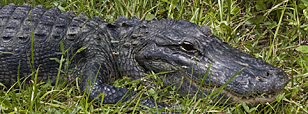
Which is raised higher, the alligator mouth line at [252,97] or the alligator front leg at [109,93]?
the alligator mouth line at [252,97]

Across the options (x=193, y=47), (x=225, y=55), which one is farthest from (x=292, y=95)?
(x=193, y=47)

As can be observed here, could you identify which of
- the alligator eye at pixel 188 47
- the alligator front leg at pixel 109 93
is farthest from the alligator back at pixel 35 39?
the alligator eye at pixel 188 47

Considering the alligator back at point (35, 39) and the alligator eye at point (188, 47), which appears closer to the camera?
the alligator eye at point (188, 47)

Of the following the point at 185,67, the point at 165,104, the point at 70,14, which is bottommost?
the point at 165,104

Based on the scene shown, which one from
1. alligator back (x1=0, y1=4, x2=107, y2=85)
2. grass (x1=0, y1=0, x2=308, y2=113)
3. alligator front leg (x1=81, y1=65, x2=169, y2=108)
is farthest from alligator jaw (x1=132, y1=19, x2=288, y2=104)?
alligator back (x1=0, y1=4, x2=107, y2=85)

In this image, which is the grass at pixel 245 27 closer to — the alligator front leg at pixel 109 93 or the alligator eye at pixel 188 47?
the alligator front leg at pixel 109 93

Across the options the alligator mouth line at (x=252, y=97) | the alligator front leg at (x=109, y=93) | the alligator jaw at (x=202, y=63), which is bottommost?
the alligator front leg at (x=109, y=93)

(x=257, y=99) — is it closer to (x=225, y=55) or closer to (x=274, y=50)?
(x=225, y=55)
